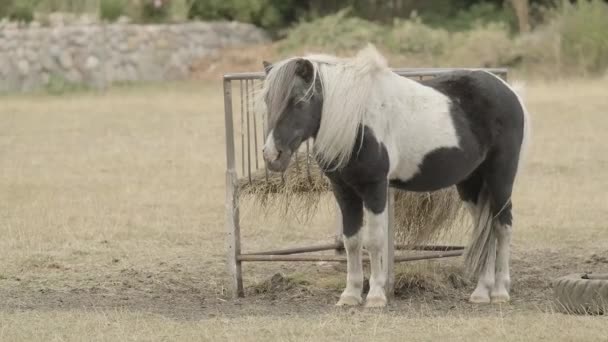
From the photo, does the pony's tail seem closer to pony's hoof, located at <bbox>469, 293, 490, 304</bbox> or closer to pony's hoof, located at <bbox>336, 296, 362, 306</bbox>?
pony's hoof, located at <bbox>469, 293, 490, 304</bbox>

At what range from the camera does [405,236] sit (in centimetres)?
930

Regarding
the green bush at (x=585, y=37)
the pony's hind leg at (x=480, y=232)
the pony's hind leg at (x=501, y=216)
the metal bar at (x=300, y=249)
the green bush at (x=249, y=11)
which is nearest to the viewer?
the pony's hind leg at (x=501, y=216)

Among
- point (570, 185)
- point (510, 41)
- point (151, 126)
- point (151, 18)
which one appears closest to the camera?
point (570, 185)

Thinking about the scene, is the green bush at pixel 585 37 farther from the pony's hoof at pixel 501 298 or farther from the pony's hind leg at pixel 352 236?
the pony's hind leg at pixel 352 236

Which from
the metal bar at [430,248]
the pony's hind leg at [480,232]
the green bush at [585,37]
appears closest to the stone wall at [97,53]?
the green bush at [585,37]

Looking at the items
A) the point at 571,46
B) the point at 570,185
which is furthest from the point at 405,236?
the point at 571,46

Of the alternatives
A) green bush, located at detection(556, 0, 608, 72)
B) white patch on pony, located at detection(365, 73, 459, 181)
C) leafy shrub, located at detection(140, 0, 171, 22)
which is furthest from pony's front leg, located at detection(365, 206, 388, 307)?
leafy shrub, located at detection(140, 0, 171, 22)

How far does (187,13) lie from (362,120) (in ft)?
76.7

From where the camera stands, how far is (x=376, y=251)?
7797mm

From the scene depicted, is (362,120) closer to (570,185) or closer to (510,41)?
(570,185)

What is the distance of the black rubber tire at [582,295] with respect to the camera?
718 centimetres

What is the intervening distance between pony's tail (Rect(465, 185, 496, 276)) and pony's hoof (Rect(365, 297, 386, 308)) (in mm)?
864

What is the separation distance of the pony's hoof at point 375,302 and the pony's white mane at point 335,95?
3.19 feet

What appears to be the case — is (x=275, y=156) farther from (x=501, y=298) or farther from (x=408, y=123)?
(x=501, y=298)
